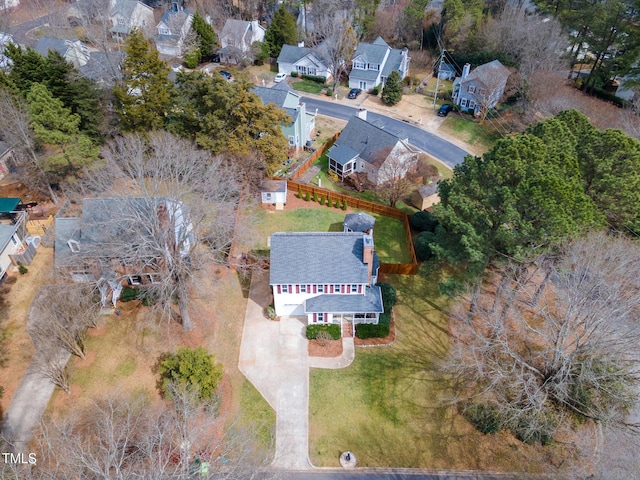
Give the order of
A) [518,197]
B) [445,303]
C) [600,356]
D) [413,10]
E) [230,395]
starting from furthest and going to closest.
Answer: [413,10]
[445,303]
[230,395]
[518,197]
[600,356]

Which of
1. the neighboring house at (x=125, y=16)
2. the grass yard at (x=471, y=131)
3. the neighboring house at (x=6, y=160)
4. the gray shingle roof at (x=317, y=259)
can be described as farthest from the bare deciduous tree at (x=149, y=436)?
the neighboring house at (x=125, y=16)

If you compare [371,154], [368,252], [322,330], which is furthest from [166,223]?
[371,154]

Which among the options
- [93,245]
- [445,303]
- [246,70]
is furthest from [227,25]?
[445,303]

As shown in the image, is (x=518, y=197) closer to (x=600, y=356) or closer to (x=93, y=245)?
(x=600, y=356)

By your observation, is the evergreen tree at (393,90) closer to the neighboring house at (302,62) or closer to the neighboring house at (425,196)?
the neighboring house at (302,62)

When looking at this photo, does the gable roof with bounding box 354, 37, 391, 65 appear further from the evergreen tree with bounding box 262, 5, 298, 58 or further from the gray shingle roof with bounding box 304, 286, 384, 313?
the gray shingle roof with bounding box 304, 286, 384, 313

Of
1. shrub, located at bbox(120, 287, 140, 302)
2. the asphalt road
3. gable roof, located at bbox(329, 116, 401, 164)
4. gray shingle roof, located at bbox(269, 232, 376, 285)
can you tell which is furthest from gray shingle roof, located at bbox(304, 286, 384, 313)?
the asphalt road

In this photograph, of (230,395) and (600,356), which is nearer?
(600,356)

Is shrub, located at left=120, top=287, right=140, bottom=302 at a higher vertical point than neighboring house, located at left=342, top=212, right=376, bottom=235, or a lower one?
lower
